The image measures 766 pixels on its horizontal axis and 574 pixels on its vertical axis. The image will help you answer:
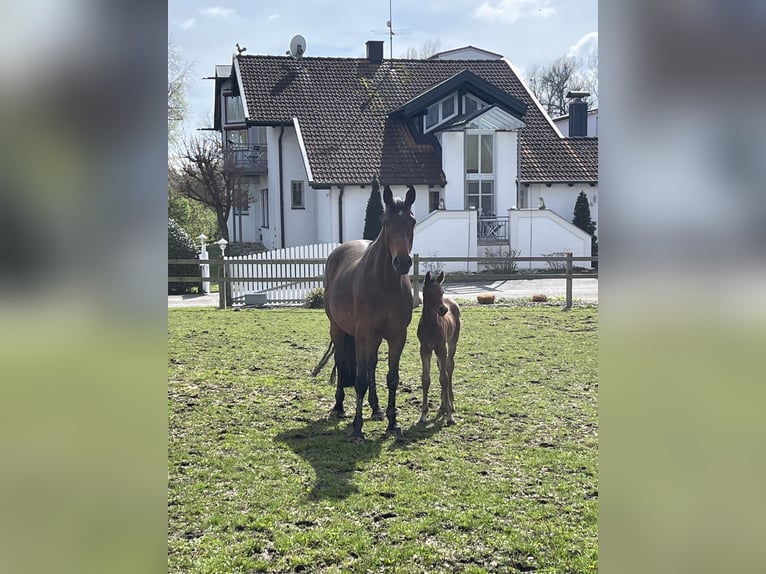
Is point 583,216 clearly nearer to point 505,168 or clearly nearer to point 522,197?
point 522,197

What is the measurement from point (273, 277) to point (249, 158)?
14481mm

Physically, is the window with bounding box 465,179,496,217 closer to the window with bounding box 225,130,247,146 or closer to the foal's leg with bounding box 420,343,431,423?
the window with bounding box 225,130,247,146

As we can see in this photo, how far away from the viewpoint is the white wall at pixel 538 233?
2433 cm

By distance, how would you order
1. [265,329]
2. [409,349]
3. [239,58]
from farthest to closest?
[239,58] → [265,329] → [409,349]

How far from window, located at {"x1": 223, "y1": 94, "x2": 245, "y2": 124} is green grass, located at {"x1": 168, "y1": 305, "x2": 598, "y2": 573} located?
24.6 metres

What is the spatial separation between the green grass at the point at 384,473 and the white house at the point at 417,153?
1490 cm

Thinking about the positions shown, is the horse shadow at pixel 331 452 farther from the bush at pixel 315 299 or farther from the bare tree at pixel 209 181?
the bare tree at pixel 209 181

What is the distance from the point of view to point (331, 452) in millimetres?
5883

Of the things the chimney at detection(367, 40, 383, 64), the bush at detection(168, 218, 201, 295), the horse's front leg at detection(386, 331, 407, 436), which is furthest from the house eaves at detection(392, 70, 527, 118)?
the horse's front leg at detection(386, 331, 407, 436)

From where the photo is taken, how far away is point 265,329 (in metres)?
12.7

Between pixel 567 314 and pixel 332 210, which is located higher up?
pixel 332 210
